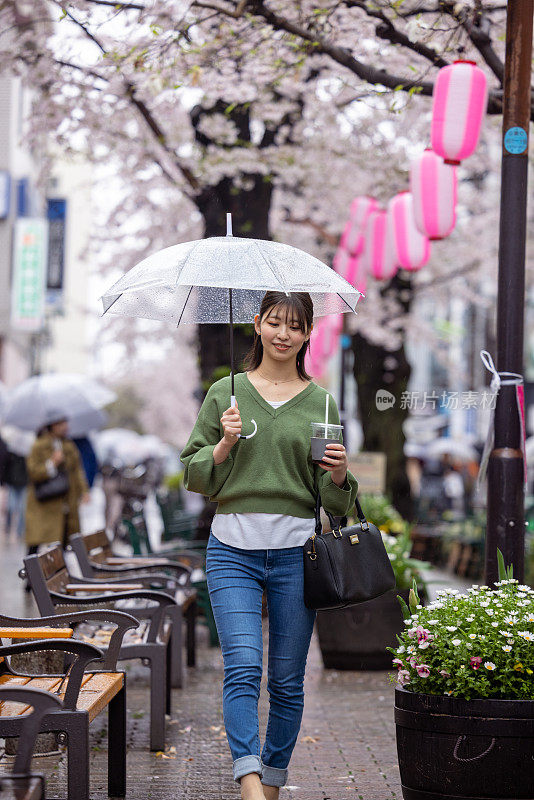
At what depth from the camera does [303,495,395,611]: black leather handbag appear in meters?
4.22

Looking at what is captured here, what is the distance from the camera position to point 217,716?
674 cm

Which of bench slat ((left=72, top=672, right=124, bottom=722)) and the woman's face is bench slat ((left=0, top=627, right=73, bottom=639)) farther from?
the woman's face

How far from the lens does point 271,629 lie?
437 cm

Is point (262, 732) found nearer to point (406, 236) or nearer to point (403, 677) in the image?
point (403, 677)

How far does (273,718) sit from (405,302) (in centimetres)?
1594

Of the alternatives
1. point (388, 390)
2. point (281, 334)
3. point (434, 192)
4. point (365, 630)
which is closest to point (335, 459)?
point (281, 334)

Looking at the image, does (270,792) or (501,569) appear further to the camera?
(501,569)

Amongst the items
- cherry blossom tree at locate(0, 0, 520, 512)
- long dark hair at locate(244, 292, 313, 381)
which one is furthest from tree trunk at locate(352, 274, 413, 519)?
long dark hair at locate(244, 292, 313, 381)

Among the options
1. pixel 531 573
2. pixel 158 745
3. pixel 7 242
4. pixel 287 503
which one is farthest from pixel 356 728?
pixel 7 242

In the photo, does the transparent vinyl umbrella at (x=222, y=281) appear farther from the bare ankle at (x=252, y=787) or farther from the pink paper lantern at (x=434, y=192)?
the pink paper lantern at (x=434, y=192)

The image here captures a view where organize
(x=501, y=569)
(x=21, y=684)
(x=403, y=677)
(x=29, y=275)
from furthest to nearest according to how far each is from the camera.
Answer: (x=29, y=275), (x=501, y=569), (x=21, y=684), (x=403, y=677)

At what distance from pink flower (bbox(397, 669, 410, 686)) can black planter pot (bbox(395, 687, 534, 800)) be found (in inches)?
6.9

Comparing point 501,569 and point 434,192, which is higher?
point 434,192

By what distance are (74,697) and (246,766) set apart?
0.71 meters
